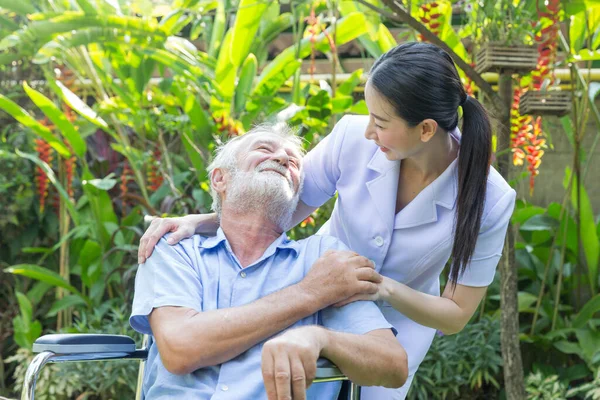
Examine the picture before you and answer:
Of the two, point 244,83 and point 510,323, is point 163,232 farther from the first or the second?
point 244,83

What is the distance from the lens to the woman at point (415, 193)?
2.00 metres

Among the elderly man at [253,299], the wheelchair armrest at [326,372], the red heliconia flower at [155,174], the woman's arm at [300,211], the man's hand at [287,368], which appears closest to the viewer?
the man's hand at [287,368]

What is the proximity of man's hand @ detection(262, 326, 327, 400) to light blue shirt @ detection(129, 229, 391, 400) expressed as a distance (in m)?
0.36

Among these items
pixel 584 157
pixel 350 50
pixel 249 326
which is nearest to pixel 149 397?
pixel 249 326

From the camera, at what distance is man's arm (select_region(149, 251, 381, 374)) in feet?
6.33

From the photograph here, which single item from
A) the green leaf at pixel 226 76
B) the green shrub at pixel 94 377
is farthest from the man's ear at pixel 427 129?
the green shrub at pixel 94 377

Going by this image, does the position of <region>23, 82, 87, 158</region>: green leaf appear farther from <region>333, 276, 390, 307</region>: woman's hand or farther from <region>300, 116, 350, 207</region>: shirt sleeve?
<region>333, 276, 390, 307</region>: woman's hand

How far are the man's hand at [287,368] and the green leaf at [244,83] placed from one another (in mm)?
2569

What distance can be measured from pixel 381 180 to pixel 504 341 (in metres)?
1.44

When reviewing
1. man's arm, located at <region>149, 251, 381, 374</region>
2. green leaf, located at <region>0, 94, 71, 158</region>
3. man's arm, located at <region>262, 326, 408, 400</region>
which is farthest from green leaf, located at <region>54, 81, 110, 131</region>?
man's arm, located at <region>262, 326, 408, 400</region>

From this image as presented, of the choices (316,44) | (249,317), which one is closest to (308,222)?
(316,44)

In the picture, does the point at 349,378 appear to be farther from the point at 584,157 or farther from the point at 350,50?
the point at 350,50

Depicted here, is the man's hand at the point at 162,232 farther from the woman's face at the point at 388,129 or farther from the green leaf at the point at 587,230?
the green leaf at the point at 587,230

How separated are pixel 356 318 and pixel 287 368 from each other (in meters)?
0.45
